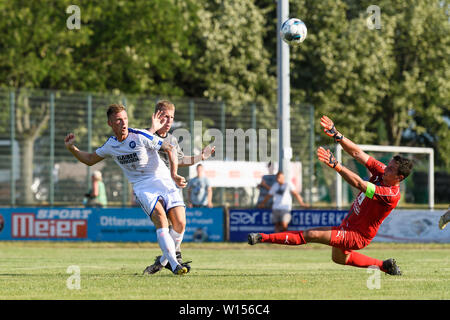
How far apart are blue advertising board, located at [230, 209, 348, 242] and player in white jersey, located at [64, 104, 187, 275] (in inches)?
473

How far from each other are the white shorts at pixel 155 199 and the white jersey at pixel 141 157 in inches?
2.8

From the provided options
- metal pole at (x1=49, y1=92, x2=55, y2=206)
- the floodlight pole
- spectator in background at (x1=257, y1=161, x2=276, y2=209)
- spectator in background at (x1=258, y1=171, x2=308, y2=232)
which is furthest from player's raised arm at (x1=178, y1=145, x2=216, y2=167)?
metal pole at (x1=49, y1=92, x2=55, y2=206)

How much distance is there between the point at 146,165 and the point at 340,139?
8.81ft

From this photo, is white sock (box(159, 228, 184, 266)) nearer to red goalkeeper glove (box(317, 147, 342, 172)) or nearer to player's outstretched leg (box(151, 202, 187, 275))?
player's outstretched leg (box(151, 202, 187, 275))

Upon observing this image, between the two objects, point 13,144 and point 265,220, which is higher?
point 13,144

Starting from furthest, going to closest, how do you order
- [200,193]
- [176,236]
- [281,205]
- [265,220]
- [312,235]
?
1. [200,193]
2. [265,220]
3. [281,205]
4. [176,236]
5. [312,235]

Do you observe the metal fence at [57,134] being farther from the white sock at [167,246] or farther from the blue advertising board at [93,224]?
the white sock at [167,246]

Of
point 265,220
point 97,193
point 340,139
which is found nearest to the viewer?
point 340,139

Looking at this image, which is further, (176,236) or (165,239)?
(176,236)

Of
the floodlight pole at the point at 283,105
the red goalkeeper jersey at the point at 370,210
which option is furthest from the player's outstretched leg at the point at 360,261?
the floodlight pole at the point at 283,105

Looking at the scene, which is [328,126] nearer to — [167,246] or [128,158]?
[167,246]

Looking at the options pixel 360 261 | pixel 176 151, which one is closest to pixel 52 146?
pixel 176 151

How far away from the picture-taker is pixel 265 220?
24.0 meters
